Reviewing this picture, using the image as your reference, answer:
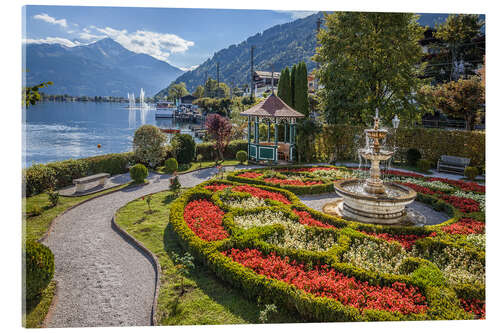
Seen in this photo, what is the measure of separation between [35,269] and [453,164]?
59.0 feet

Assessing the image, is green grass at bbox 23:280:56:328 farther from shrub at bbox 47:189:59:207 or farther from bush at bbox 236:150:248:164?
bush at bbox 236:150:248:164

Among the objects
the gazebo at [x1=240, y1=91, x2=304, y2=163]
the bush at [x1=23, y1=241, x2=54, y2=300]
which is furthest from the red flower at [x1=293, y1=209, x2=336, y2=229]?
the gazebo at [x1=240, y1=91, x2=304, y2=163]

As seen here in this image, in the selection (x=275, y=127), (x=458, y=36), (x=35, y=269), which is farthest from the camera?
(x=458, y=36)

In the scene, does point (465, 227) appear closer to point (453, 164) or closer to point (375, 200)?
point (375, 200)

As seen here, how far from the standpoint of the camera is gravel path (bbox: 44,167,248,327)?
474 centimetres

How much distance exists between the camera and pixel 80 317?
471cm

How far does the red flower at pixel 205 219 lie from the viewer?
709 centimetres

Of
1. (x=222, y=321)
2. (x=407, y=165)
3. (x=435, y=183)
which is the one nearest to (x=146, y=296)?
(x=222, y=321)

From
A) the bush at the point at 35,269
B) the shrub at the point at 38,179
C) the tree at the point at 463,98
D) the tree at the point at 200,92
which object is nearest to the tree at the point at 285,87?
the tree at the point at 463,98

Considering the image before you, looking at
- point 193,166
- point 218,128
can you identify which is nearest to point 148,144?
point 193,166

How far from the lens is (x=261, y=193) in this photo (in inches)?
421

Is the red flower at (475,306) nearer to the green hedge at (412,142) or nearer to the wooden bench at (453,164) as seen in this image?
the wooden bench at (453,164)

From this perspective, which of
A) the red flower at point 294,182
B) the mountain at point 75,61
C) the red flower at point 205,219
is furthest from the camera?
the red flower at point 294,182

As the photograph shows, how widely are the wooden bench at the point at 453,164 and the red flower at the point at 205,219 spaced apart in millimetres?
13296
